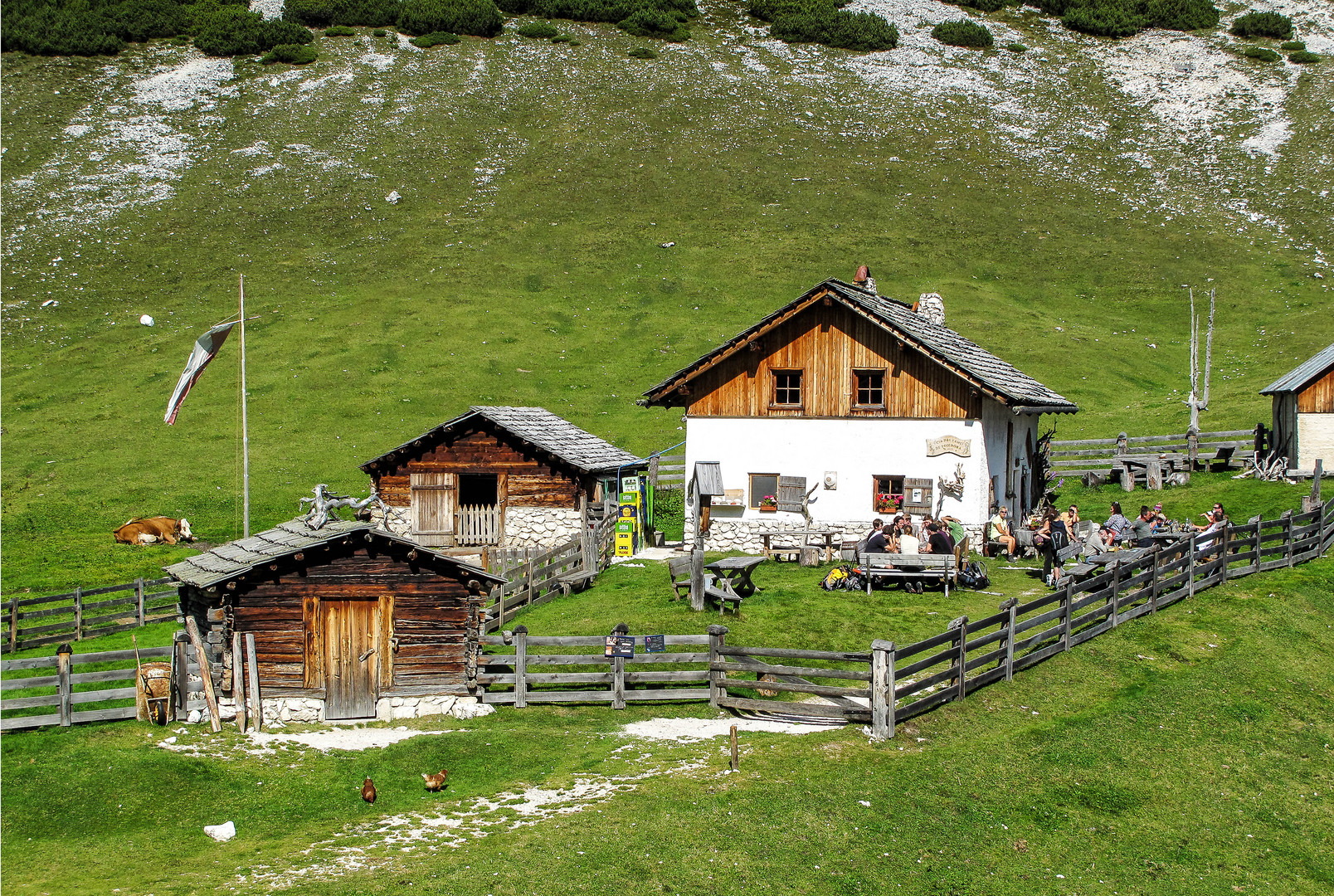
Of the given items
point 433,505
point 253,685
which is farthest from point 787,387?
point 253,685

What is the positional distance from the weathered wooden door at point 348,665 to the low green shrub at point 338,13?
112474mm

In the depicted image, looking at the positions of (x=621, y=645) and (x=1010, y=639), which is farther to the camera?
(x=621, y=645)

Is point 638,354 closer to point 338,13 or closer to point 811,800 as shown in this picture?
point 811,800

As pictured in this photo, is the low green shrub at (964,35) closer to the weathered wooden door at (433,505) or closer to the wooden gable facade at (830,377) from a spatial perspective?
the wooden gable facade at (830,377)

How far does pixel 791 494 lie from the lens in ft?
103

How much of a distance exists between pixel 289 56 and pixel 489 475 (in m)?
92.4

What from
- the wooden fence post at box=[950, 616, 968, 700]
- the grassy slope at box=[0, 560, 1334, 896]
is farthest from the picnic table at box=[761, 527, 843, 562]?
the wooden fence post at box=[950, 616, 968, 700]

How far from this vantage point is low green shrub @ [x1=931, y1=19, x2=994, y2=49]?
118 metres

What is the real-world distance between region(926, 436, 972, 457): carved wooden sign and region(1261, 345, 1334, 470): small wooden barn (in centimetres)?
1239

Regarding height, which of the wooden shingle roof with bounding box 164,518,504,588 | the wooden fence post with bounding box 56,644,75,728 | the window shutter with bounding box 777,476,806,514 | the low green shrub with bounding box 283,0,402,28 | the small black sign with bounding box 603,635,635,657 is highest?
the low green shrub with bounding box 283,0,402,28

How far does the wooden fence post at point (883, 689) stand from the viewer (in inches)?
630

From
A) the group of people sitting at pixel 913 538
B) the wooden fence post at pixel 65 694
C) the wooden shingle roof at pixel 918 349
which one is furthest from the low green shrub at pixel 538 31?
the wooden fence post at pixel 65 694

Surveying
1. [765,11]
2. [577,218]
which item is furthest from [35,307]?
[765,11]

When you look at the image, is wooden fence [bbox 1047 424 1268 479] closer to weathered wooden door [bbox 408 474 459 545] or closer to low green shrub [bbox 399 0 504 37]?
weathered wooden door [bbox 408 474 459 545]
